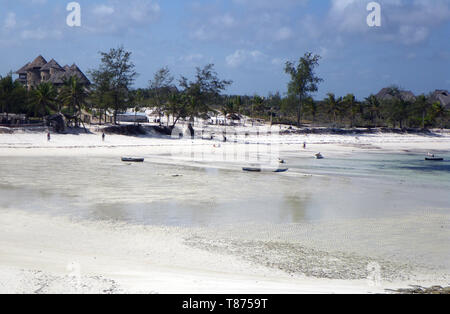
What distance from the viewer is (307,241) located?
12.1m

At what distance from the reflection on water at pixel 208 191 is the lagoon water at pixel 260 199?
0.12ft

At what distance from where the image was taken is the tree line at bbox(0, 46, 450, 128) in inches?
1850

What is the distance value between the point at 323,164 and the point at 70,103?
29.7m

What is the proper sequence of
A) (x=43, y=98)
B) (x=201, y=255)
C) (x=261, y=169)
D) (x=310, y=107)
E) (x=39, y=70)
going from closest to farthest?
1. (x=201, y=255)
2. (x=261, y=169)
3. (x=43, y=98)
4. (x=39, y=70)
5. (x=310, y=107)

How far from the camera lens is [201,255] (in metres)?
10.4

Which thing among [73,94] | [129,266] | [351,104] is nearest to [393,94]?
[351,104]

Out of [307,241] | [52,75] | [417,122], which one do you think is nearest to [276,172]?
[307,241]

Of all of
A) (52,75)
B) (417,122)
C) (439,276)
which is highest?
(52,75)

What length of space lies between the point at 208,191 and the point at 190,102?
37.5 meters

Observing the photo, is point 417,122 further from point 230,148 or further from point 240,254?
point 240,254

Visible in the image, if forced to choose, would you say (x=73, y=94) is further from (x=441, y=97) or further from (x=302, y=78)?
(x=441, y=97)

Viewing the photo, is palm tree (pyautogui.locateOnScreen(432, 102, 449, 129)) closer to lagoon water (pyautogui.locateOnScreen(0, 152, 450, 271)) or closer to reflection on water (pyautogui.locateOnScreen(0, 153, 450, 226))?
reflection on water (pyautogui.locateOnScreen(0, 153, 450, 226))

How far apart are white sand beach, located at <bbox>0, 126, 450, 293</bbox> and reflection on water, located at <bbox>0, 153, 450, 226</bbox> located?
75 centimetres

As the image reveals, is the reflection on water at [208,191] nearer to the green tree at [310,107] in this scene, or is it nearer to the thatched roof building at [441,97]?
the green tree at [310,107]
